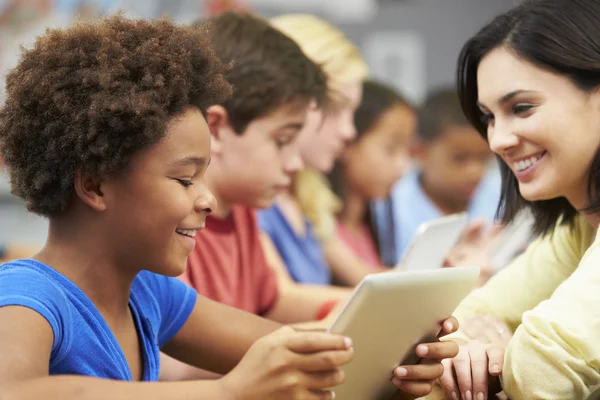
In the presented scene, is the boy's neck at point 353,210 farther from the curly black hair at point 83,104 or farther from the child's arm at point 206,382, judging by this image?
the child's arm at point 206,382

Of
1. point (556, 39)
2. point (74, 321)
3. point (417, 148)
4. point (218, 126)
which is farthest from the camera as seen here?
point (417, 148)

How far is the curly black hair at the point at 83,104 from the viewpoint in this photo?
2.38 ft

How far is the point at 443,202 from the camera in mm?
2809

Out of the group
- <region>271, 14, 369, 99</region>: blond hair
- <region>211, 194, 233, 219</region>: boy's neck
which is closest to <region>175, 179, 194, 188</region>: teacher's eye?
<region>211, 194, 233, 219</region>: boy's neck

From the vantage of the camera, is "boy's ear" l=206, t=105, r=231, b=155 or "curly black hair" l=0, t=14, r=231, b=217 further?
"boy's ear" l=206, t=105, r=231, b=155

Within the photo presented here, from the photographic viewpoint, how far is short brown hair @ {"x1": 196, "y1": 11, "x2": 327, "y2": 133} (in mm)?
1308

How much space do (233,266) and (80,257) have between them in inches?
24.2

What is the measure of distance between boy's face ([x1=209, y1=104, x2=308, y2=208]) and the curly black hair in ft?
1.73

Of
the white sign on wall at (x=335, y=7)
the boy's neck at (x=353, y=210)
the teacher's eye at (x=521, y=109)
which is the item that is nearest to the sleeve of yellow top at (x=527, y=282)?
the teacher's eye at (x=521, y=109)

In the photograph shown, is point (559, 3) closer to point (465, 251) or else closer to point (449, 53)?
point (465, 251)

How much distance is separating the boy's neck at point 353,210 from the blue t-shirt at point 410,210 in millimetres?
93

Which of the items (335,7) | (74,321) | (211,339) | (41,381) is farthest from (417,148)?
(41,381)

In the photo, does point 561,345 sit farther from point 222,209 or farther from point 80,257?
point 222,209

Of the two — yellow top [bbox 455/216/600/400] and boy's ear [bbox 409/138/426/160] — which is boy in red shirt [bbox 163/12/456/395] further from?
boy's ear [bbox 409/138/426/160]
